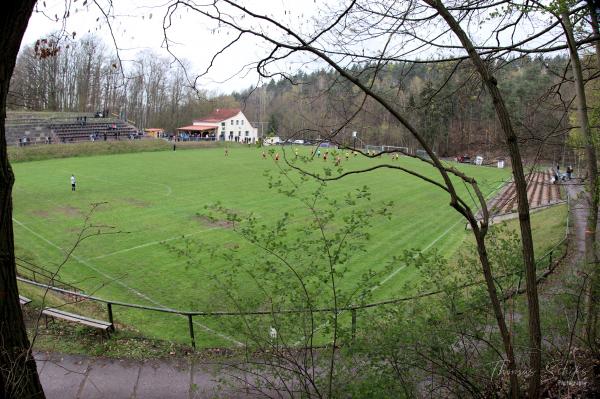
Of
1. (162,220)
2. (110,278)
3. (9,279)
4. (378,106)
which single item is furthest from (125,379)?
(162,220)

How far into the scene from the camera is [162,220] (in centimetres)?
2356

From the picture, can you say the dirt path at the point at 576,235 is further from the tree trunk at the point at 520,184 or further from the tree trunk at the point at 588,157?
the tree trunk at the point at 520,184

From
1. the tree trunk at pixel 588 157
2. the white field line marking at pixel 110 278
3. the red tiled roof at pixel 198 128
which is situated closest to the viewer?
the tree trunk at pixel 588 157

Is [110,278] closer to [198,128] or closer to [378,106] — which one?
[378,106]

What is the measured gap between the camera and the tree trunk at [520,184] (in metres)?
3.86

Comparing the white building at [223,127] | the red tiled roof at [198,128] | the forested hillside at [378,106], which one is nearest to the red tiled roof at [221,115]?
the white building at [223,127]

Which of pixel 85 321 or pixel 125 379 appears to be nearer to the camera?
pixel 125 379

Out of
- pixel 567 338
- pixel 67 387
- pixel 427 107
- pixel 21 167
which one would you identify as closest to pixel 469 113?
pixel 427 107

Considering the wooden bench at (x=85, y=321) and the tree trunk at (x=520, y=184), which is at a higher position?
the tree trunk at (x=520, y=184)

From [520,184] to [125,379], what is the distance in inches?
271

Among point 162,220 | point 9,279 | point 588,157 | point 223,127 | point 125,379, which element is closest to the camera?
point 9,279

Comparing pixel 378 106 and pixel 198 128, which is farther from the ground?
pixel 198 128

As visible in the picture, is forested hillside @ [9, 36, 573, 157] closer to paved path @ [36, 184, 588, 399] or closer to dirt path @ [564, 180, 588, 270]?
paved path @ [36, 184, 588, 399]

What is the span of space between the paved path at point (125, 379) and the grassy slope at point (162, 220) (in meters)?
1.32
